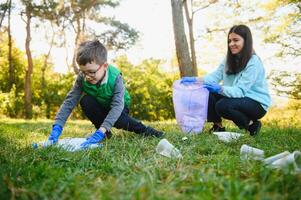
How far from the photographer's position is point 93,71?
10.2 feet

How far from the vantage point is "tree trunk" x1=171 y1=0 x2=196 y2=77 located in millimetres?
7230

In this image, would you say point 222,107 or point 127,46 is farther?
point 127,46

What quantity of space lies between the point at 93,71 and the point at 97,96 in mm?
427

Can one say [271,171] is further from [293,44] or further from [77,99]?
[293,44]

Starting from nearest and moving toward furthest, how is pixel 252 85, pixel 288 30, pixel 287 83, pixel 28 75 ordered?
pixel 252 85 → pixel 287 83 → pixel 288 30 → pixel 28 75

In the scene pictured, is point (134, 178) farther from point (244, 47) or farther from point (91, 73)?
point (244, 47)

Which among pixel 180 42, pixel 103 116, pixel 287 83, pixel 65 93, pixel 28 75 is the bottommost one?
pixel 65 93

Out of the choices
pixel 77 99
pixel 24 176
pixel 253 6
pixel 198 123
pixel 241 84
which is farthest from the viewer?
pixel 253 6

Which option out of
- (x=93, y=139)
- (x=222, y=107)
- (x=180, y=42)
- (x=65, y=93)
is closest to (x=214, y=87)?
(x=222, y=107)

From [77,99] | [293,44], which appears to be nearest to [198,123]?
[77,99]

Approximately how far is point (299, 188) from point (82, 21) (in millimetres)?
15567

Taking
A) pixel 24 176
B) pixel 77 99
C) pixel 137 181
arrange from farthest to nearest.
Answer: pixel 77 99, pixel 24 176, pixel 137 181

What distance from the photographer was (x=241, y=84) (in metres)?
3.66

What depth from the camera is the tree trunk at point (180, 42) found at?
7.23 meters
